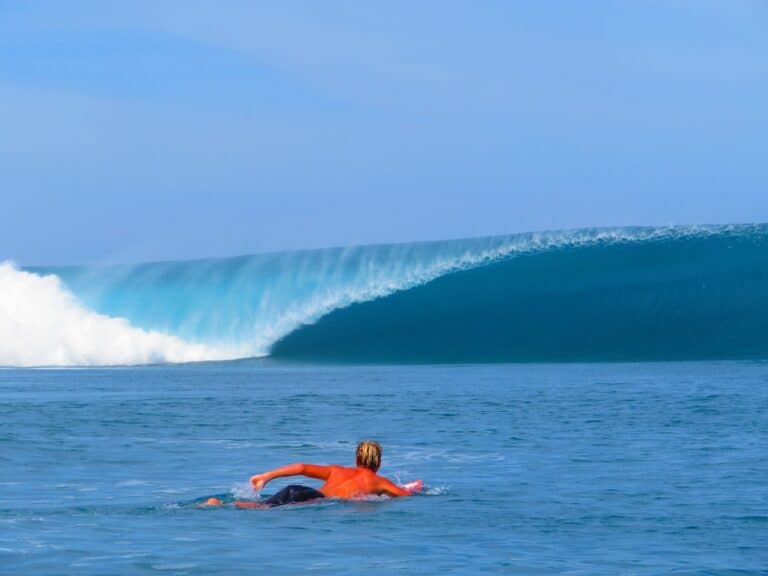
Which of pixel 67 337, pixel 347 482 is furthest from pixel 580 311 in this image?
pixel 347 482

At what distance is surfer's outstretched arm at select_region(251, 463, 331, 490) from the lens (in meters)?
10.6

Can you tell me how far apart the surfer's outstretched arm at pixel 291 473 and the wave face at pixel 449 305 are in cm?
2768

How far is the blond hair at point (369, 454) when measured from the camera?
11.2 meters

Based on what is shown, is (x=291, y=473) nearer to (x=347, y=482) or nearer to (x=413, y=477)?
(x=347, y=482)

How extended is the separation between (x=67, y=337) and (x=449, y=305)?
44.5 ft

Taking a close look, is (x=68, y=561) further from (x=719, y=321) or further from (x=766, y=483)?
(x=719, y=321)

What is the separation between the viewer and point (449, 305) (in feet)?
145

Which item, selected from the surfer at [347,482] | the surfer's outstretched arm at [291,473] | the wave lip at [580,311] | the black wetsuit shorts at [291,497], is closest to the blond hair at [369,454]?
the surfer at [347,482]

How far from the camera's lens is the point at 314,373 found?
34.0m

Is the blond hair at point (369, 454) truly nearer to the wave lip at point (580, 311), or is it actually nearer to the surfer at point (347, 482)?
the surfer at point (347, 482)

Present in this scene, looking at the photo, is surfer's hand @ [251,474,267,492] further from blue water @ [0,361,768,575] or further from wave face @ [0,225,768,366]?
wave face @ [0,225,768,366]

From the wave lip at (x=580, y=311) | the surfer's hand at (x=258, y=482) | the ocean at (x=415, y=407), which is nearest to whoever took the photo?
the ocean at (x=415, y=407)

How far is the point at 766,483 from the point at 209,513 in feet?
15.4

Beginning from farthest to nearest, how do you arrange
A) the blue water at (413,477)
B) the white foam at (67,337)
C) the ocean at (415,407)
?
1. the white foam at (67,337)
2. the ocean at (415,407)
3. the blue water at (413,477)
